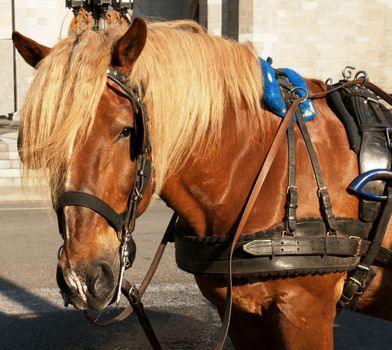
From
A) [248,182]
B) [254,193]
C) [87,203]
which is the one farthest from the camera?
[248,182]

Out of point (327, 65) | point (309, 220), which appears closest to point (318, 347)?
point (309, 220)

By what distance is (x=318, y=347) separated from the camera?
7.50 feet

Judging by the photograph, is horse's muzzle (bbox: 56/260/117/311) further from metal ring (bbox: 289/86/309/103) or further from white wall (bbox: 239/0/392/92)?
white wall (bbox: 239/0/392/92)

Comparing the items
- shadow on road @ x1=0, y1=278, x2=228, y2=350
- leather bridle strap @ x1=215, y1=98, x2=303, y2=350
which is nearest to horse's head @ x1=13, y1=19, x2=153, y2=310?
leather bridle strap @ x1=215, y1=98, x2=303, y2=350

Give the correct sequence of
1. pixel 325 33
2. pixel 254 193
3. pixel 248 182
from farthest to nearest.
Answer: pixel 325 33, pixel 248 182, pixel 254 193

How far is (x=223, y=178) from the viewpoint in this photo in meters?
2.34

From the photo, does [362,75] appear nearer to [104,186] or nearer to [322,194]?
[322,194]

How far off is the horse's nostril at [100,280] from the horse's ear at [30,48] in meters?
0.79

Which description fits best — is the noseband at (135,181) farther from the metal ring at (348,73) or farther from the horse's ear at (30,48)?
the metal ring at (348,73)

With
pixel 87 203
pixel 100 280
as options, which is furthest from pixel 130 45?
pixel 100 280

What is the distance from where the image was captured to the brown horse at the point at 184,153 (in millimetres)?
2020

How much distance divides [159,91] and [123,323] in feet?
9.33

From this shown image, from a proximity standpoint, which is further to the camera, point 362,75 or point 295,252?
point 362,75

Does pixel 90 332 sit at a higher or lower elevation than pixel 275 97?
lower
